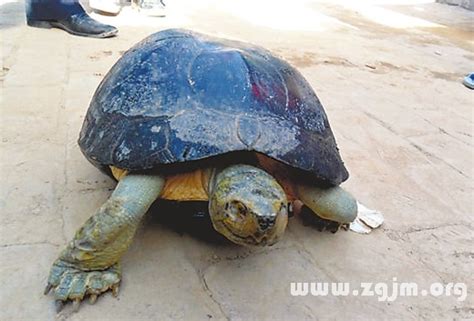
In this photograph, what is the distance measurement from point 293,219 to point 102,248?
2.54 feet

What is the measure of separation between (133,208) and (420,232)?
113 centimetres

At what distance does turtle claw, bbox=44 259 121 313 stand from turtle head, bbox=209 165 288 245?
0.36 m

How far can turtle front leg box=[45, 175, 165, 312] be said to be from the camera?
1487mm

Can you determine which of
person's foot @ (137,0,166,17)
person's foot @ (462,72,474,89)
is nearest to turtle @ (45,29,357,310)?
person's foot @ (462,72,474,89)

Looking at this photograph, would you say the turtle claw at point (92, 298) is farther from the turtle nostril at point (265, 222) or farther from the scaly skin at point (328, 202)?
the scaly skin at point (328, 202)

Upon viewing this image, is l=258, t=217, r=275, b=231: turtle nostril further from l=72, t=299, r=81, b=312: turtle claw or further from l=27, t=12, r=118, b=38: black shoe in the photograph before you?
l=27, t=12, r=118, b=38: black shoe

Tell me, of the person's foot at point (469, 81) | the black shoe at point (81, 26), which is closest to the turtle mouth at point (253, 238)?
the person's foot at point (469, 81)

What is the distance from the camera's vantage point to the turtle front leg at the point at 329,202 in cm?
A: 176

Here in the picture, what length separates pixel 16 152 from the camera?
228cm

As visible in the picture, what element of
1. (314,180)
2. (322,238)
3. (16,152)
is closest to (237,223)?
(314,180)

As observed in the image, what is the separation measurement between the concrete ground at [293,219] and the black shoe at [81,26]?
0.35ft

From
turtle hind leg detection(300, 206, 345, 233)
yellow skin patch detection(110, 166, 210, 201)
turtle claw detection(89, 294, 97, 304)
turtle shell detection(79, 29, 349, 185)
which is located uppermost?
turtle shell detection(79, 29, 349, 185)

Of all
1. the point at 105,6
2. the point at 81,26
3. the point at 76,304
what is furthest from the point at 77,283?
the point at 105,6

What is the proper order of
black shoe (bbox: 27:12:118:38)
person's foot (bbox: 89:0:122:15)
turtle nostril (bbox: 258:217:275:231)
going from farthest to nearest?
person's foot (bbox: 89:0:122:15)
black shoe (bbox: 27:12:118:38)
turtle nostril (bbox: 258:217:275:231)
